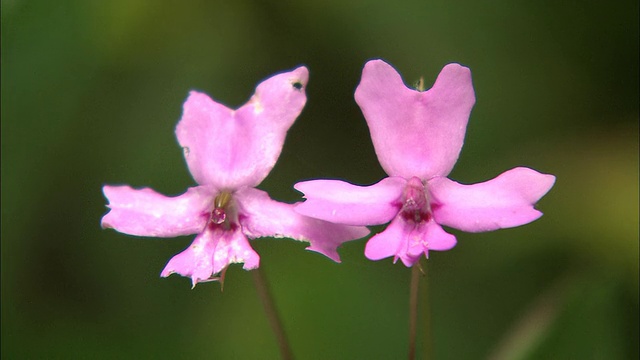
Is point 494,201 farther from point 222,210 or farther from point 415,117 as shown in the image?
point 222,210

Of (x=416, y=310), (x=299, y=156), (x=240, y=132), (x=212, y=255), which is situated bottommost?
(x=416, y=310)

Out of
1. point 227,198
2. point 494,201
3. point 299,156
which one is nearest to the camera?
point 494,201

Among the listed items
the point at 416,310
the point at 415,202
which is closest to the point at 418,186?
the point at 415,202

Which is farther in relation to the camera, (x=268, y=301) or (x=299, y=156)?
(x=299, y=156)

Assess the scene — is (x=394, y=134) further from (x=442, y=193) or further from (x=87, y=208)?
(x=87, y=208)

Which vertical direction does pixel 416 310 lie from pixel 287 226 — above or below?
below

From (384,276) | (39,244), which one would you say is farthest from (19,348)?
(384,276)

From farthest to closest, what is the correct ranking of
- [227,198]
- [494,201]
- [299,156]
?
[299,156]
[227,198]
[494,201]

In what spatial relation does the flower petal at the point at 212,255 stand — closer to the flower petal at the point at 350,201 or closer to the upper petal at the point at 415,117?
the flower petal at the point at 350,201

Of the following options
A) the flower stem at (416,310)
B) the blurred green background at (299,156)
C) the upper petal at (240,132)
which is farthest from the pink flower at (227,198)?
the blurred green background at (299,156)
